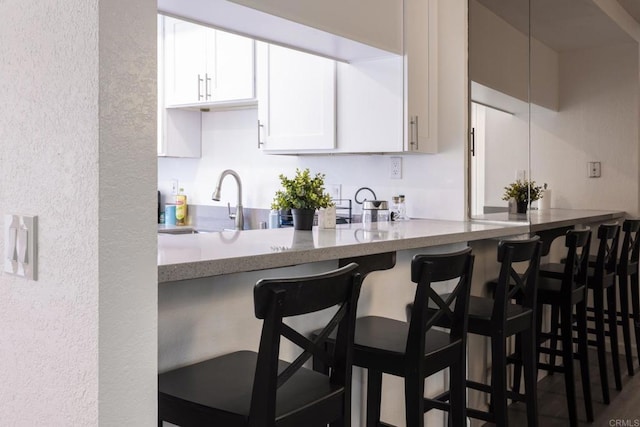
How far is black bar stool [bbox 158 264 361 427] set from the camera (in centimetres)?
138

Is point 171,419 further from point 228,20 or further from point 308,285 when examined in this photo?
point 228,20

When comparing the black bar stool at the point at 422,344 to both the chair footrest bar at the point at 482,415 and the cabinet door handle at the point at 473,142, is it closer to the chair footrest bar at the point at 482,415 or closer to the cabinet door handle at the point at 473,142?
the chair footrest bar at the point at 482,415

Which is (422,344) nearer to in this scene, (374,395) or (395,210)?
(374,395)

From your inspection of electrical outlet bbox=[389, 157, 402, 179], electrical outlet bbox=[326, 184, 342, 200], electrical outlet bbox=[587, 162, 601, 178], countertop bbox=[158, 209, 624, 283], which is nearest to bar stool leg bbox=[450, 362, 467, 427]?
countertop bbox=[158, 209, 624, 283]

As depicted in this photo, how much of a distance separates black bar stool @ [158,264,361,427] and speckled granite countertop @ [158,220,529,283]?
258mm

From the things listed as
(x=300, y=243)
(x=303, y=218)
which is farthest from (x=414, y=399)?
(x=303, y=218)

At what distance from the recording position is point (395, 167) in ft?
11.7

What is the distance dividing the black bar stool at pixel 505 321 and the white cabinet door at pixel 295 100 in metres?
1.25

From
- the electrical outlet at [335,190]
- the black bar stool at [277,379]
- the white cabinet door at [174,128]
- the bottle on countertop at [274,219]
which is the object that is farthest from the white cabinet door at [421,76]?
the white cabinet door at [174,128]

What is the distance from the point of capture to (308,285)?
56.1 inches

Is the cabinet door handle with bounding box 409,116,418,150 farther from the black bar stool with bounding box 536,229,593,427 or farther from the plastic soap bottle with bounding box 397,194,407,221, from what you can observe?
the black bar stool with bounding box 536,229,593,427
